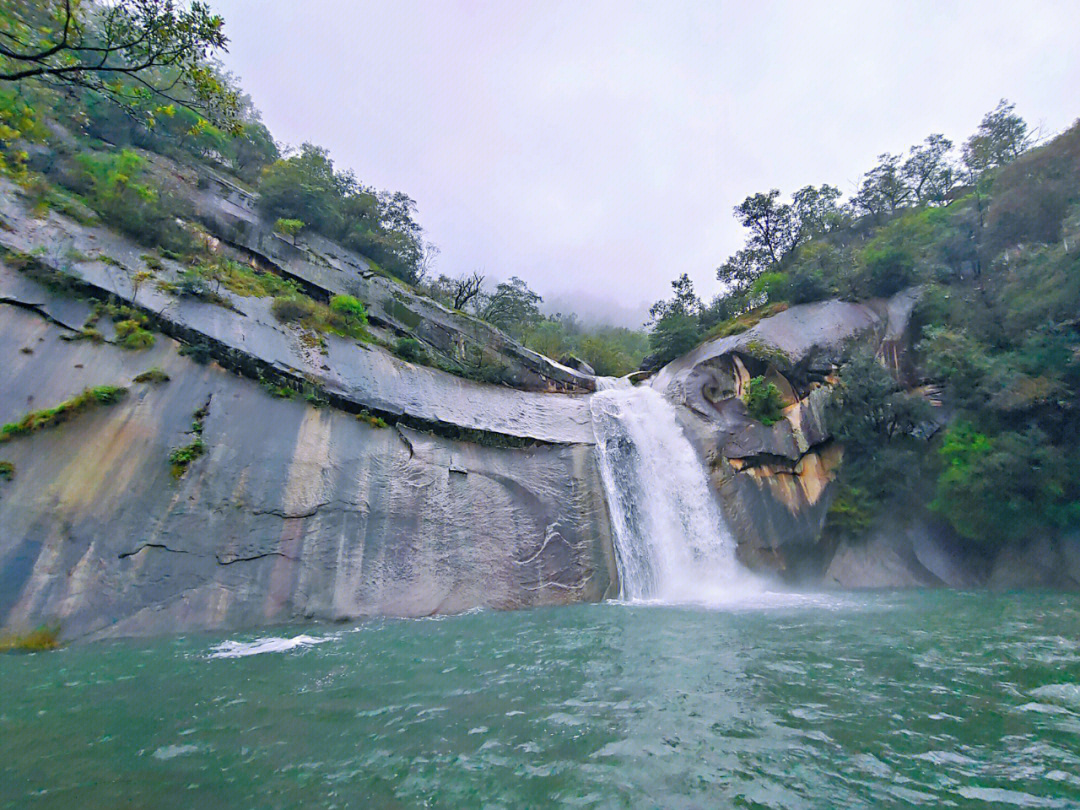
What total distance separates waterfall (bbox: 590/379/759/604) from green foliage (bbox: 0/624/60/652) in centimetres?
1053

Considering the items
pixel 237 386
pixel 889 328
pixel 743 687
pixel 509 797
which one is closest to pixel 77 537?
pixel 237 386

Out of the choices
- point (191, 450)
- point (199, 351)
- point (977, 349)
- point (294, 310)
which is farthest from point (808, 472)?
point (199, 351)

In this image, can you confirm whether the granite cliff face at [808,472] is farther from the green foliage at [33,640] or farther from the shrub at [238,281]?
the green foliage at [33,640]

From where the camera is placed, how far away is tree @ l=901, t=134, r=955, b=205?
2559 cm

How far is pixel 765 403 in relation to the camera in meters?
16.2

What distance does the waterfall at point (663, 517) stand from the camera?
12867mm

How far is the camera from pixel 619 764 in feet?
11.5

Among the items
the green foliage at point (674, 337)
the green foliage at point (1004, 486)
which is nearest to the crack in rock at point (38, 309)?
the green foliage at point (674, 337)

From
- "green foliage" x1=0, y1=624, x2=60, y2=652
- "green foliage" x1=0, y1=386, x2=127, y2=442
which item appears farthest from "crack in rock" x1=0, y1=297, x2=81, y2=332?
"green foliage" x1=0, y1=624, x2=60, y2=652

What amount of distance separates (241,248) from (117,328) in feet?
21.6

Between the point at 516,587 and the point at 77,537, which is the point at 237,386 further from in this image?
the point at 516,587

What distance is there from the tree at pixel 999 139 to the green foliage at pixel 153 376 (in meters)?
31.0

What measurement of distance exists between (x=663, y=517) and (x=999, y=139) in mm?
23133

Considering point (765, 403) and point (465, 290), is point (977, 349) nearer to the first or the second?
point (765, 403)
